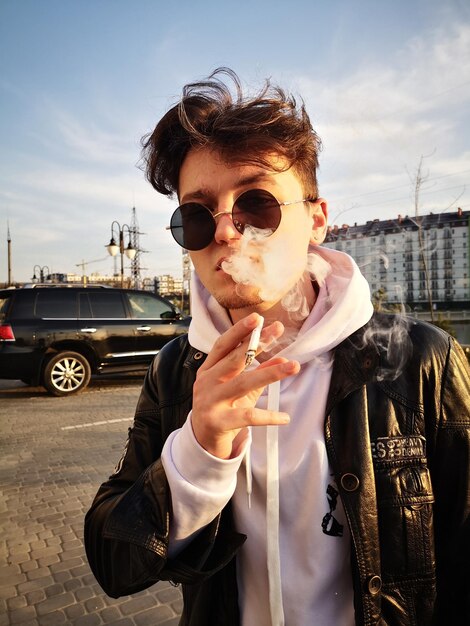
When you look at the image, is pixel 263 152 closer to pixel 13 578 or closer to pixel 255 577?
pixel 255 577

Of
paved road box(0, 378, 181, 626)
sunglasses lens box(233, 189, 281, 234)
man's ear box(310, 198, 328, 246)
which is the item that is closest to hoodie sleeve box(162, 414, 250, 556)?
sunglasses lens box(233, 189, 281, 234)

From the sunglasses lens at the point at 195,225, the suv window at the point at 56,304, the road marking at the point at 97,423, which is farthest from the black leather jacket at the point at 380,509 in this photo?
the suv window at the point at 56,304

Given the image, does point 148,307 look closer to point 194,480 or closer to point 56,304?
point 56,304

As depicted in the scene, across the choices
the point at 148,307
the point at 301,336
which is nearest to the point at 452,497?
the point at 301,336

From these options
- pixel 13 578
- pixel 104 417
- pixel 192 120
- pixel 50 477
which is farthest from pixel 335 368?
pixel 104 417

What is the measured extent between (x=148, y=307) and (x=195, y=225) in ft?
29.5

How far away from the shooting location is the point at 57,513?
4.18 meters

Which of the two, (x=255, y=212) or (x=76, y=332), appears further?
(x=76, y=332)

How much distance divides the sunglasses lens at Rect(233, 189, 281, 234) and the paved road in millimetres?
2695

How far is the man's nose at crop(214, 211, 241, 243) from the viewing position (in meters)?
1.48

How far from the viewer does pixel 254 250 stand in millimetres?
1514

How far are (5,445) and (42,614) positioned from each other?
12.7 ft

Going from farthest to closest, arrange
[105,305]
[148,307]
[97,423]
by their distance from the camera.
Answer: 1. [148,307]
2. [105,305]
3. [97,423]

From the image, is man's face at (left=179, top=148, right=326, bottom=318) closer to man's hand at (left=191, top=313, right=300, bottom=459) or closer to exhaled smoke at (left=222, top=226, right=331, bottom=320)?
exhaled smoke at (left=222, top=226, right=331, bottom=320)
